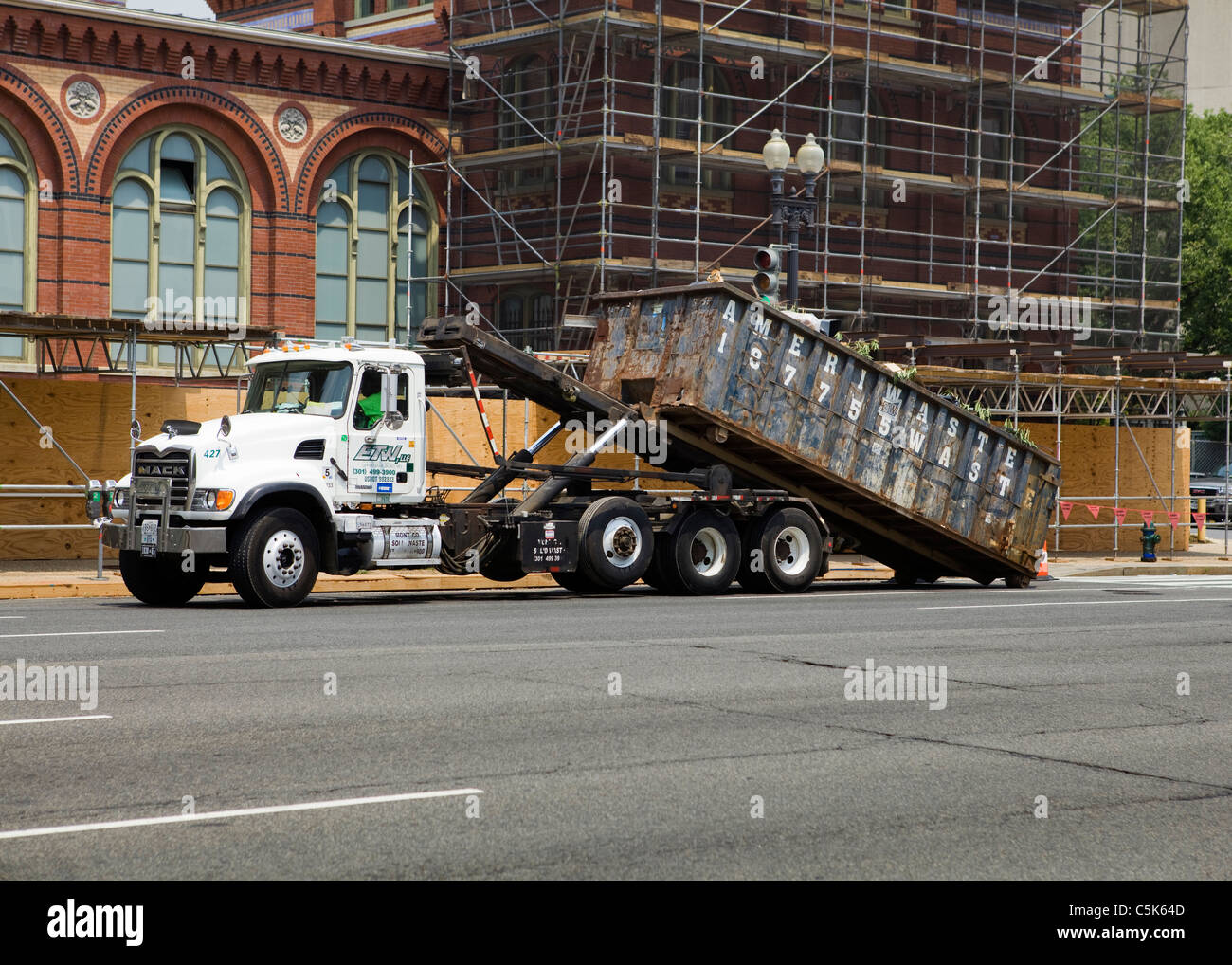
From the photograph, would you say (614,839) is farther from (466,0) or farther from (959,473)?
(466,0)

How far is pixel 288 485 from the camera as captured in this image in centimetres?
1681

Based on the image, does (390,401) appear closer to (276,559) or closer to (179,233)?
(276,559)

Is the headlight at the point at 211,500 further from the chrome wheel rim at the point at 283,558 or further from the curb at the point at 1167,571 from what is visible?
the curb at the point at 1167,571

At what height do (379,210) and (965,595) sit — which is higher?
(379,210)

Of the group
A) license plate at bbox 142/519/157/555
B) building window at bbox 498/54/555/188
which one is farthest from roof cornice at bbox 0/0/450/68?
license plate at bbox 142/519/157/555

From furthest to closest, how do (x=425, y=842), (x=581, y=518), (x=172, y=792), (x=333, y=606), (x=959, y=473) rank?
(x=959, y=473) → (x=581, y=518) → (x=333, y=606) → (x=172, y=792) → (x=425, y=842)

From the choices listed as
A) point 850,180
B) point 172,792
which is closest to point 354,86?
point 850,180

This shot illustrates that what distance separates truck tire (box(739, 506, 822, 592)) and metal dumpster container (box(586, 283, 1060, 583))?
508 mm

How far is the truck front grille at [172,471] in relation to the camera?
1666 centimetres

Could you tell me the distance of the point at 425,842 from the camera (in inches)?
252

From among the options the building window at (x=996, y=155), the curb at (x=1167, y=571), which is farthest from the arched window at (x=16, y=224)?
the building window at (x=996, y=155)

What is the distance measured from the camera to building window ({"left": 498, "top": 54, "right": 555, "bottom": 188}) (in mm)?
36812

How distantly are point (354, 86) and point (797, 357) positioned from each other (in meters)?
20.4

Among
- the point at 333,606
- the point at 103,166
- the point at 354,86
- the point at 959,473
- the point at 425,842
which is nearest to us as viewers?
the point at 425,842
